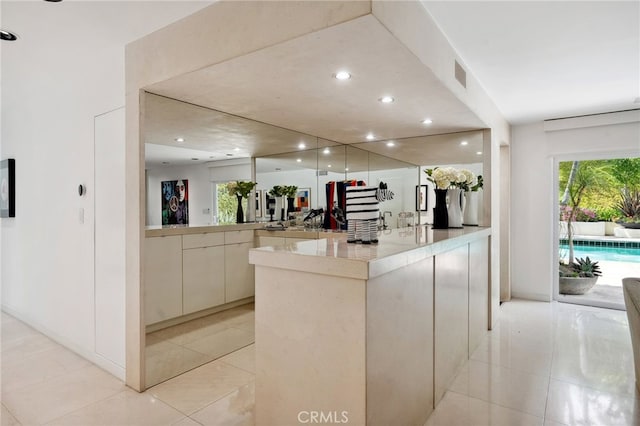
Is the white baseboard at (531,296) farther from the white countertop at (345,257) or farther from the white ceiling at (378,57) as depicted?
the white countertop at (345,257)

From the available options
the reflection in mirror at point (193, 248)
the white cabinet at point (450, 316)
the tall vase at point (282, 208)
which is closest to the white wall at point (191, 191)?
the reflection in mirror at point (193, 248)

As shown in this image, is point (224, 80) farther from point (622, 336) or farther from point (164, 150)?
point (622, 336)

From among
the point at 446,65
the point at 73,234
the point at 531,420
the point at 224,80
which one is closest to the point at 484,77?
the point at 446,65

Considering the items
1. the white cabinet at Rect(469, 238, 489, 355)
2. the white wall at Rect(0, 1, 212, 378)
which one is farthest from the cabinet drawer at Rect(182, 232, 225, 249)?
the white cabinet at Rect(469, 238, 489, 355)

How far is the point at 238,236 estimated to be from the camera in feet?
12.1

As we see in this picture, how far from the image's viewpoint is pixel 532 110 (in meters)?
4.14

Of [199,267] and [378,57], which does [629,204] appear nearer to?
[378,57]

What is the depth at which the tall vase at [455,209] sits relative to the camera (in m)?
3.41

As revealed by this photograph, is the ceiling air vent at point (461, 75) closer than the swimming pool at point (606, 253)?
Yes

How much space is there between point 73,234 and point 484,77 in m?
3.80

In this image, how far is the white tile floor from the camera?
2100mm

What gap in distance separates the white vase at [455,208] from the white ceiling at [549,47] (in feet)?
3.42

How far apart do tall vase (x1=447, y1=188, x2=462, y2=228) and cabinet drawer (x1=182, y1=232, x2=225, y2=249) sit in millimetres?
2220

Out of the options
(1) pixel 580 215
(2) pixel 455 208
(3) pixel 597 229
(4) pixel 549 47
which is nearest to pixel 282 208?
(2) pixel 455 208
